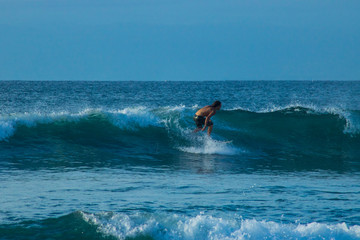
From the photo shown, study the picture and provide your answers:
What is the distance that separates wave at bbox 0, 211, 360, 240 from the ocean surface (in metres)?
0.01

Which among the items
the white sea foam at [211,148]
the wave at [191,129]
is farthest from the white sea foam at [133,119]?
the white sea foam at [211,148]

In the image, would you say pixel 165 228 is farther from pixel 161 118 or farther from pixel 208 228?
pixel 161 118

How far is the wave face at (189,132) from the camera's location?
1513cm

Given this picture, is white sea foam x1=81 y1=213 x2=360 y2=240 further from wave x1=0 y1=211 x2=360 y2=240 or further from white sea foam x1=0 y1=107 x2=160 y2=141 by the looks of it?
white sea foam x1=0 y1=107 x2=160 y2=141

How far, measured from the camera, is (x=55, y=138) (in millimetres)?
15852

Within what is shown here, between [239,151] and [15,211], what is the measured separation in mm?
8966

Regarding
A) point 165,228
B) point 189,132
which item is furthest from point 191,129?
point 165,228

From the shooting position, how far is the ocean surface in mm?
6414

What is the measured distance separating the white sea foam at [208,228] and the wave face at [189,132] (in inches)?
306

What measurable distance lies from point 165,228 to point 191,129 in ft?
39.3

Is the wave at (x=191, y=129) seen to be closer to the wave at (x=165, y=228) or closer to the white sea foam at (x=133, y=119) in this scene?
the white sea foam at (x=133, y=119)

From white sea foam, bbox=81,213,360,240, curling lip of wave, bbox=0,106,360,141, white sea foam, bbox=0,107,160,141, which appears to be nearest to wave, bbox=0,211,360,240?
white sea foam, bbox=81,213,360,240

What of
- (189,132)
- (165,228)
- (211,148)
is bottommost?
(165,228)

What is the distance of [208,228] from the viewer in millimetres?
6246
